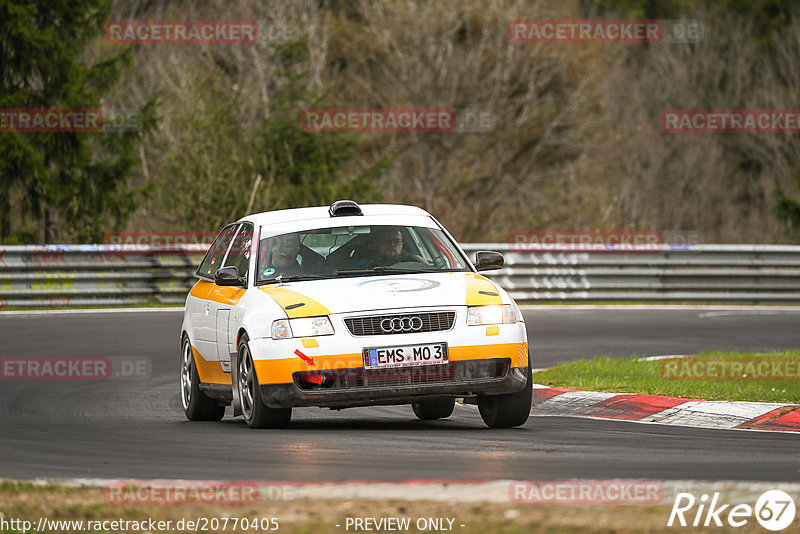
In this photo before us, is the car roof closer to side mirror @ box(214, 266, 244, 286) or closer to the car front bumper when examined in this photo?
side mirror @ box(214, 266, 244, 286)

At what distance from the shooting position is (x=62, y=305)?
2366cm

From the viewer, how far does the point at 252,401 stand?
9.84 metres

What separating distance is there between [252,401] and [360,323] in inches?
42.5

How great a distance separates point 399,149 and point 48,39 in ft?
51.4

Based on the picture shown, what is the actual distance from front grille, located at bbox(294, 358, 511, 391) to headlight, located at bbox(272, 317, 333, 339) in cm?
26

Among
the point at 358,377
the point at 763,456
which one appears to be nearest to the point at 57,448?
the point at 358,377

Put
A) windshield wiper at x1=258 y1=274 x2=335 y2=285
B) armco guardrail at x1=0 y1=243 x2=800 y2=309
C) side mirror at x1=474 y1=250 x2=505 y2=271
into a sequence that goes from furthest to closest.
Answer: armco guardrail at x1=0 y1=243 x2=800 y2=309
side mirror at x1=474 y1=250 x2=505 y2=271
windshield wiper at x1=258 y1=274 x2=335 y2=285

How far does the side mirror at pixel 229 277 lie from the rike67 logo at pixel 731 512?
16.0ft

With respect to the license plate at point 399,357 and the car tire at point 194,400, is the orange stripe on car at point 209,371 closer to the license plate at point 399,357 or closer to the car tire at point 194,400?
the car tire at point 194,400

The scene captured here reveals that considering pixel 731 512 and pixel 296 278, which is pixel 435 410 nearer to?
pixel 296 278

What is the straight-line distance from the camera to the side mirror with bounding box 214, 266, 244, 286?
10.4 m

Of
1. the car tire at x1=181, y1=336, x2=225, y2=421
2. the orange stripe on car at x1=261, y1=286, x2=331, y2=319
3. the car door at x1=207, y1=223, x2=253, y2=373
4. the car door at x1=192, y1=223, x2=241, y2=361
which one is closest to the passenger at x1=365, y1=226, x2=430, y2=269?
the orange stripe on car at x1=261, y1=286, x2=331, y2=319

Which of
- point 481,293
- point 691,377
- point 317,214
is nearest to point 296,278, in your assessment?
point 317,214

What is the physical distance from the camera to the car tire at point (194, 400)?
11.2 meters
